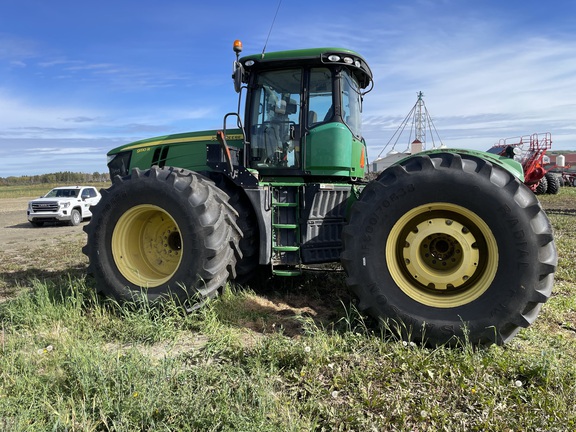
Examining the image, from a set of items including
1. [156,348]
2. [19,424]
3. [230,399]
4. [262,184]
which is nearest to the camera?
[19,424]

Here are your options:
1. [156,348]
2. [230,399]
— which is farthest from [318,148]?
[230,399]

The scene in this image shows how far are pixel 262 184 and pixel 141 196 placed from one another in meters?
1.25

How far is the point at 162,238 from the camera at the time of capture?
4.50m

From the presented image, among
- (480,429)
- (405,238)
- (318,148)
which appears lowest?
(480,429)

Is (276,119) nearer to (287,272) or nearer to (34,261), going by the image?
(287,272)

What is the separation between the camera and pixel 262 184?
4.48m

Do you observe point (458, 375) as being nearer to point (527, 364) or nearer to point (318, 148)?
point (527, 364)

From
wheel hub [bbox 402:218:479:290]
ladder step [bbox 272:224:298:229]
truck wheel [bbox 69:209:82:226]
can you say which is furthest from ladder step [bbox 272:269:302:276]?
truck wheel [bbox 69:209:82:226]

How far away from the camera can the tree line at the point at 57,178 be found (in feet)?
228

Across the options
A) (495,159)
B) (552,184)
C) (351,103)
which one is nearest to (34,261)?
(351,103)

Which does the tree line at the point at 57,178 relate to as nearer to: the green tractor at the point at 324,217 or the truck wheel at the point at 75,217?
the truck wheel at the point at 75,217

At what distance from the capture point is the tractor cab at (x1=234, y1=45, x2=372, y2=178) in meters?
4.62

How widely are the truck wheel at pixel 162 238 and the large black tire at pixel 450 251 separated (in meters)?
1.28

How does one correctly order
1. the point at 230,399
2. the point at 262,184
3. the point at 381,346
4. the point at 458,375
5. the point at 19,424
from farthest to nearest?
1. the point at 262,184
2. the point at 381,346
3. the point at 458,375
4. the point at 230,399
5. the point at 19,424
